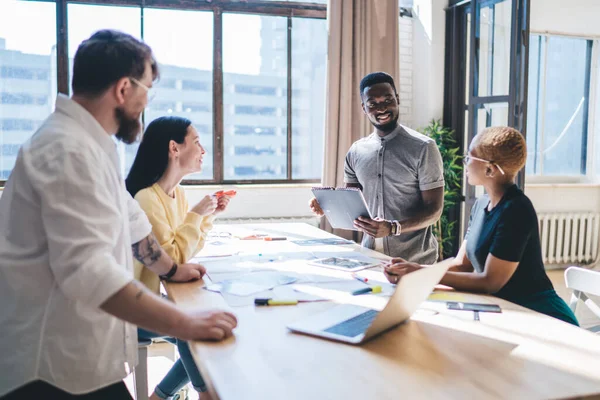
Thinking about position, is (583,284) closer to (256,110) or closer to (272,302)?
(272,302)

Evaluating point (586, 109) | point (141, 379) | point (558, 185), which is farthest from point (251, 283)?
point (586, 109)

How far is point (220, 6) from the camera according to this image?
4.71 metres

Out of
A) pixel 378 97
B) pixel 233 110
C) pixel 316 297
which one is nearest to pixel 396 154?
pixel 378 97

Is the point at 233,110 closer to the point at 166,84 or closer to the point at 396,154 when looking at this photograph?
the point at 166,84

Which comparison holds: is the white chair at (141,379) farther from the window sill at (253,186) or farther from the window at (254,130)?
the window at (254,130)

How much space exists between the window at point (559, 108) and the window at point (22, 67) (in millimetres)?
4222

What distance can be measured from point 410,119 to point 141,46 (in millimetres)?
4140

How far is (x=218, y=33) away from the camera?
473 centimetres

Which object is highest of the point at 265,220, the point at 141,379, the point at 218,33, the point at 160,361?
the point at 218,33

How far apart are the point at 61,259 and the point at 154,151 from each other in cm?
114

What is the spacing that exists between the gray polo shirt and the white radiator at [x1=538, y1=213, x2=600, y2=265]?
292 cm

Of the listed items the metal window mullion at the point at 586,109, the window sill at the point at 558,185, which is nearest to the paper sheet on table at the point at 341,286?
the window sill at the point at 558,185

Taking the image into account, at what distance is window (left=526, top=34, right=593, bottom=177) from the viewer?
5.35 m

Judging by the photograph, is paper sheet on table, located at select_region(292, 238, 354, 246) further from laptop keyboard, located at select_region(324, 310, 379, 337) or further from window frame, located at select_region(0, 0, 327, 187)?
window frame, located at select_region(0, 0, 327, 187)
